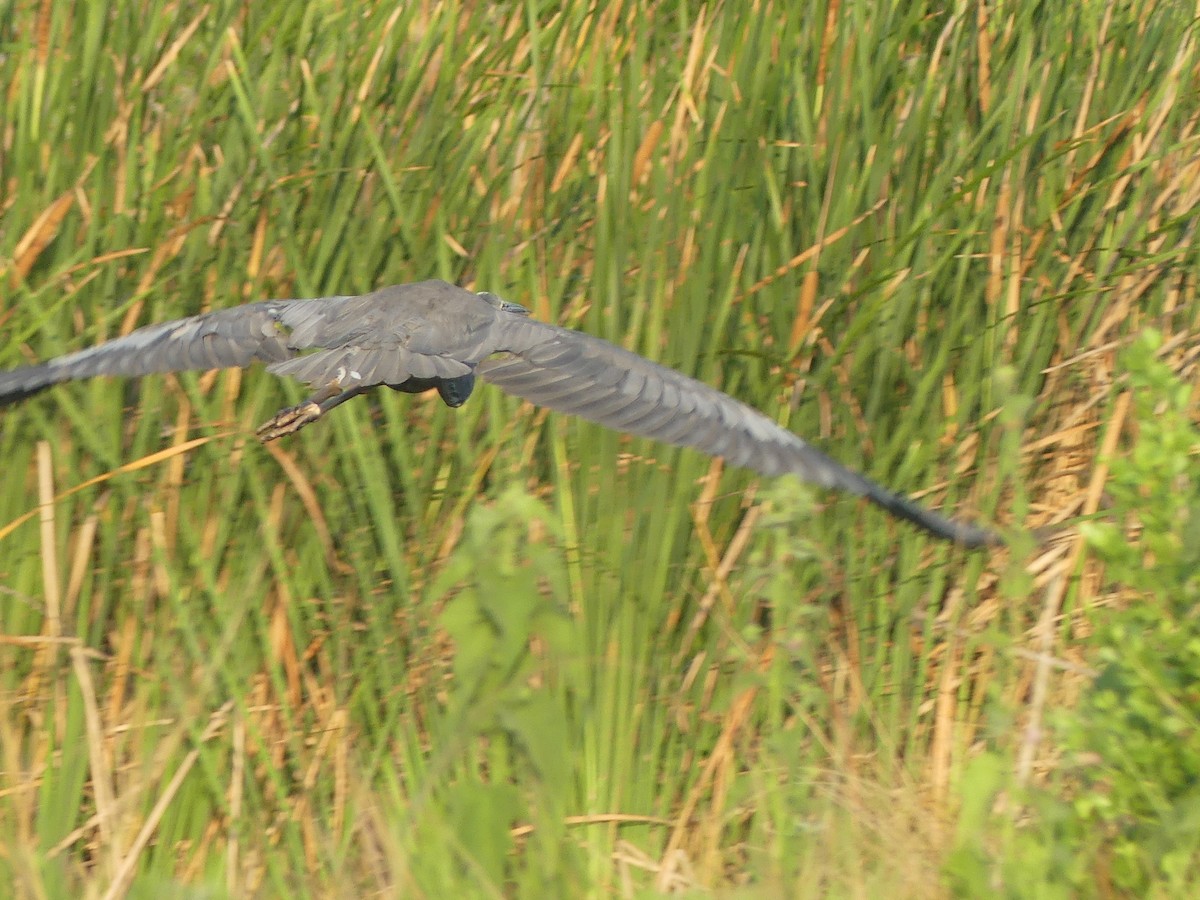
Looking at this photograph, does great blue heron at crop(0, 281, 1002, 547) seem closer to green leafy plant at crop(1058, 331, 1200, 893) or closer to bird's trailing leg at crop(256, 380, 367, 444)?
bird's trailing leg at crop(256, 380, 367, 444)

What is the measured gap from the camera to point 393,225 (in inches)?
133

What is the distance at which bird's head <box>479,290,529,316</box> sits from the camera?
123 inches

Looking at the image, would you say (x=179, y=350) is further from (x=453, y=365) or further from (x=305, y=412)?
(x=453, y=365)

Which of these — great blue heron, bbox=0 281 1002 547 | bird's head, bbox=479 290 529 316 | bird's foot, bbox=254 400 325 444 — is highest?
bird's head, bbox=479 290 529 316

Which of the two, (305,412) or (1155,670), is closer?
(1155,670)

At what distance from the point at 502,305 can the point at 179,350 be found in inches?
23.3

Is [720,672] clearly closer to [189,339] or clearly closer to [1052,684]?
[1052,684]

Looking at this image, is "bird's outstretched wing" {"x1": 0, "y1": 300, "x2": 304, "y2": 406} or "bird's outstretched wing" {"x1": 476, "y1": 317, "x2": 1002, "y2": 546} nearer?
"bird's outstretched wing" {"x1": 476, "y1": 317, "x2": 1002, "y2": 546}

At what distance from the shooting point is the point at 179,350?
3.02 metres

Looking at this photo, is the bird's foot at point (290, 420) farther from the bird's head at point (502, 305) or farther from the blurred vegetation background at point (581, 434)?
the bird's head at point (502, 305)

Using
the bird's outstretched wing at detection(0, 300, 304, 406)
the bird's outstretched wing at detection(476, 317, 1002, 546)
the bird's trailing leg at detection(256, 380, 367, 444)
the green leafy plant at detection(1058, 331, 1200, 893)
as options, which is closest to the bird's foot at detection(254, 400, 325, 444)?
the bird's trailing leg at detection(256, 380, 367, 444)

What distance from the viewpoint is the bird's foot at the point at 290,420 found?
2916mm

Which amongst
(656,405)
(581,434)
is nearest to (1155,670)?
(656,405)

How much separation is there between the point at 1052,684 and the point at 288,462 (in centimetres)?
150
